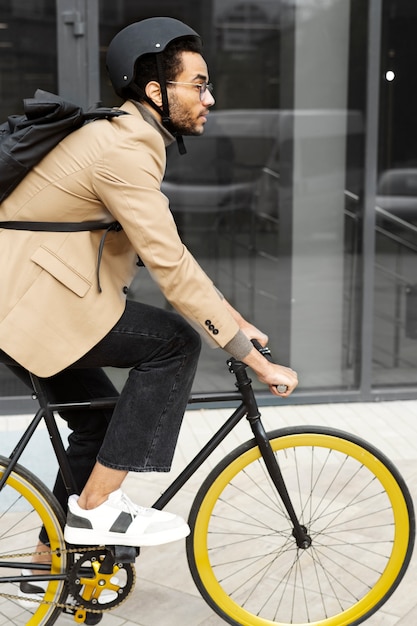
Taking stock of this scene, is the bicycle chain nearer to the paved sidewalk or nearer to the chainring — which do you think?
the chainring

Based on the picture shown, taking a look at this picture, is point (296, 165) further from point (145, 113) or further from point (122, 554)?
point (122, 554)

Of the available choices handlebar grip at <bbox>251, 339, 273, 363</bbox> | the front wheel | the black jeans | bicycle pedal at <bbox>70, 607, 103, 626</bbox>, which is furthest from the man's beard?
bicycle pedal at <bbox>70, 607, 103, 626</bbox>

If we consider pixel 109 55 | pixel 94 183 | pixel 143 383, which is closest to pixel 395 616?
pixel 143 383

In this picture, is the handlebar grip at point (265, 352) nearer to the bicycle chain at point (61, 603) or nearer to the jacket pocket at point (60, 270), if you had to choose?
the jacket pocket at point (60, 270)

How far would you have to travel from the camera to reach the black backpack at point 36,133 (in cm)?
281

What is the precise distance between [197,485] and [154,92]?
2.40 metres

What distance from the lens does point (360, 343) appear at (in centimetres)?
671

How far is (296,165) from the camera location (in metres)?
6.50

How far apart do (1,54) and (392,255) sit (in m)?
2.71

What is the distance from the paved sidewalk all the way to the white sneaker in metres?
0.57

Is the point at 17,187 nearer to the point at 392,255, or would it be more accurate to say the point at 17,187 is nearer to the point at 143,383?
the point at 143,383

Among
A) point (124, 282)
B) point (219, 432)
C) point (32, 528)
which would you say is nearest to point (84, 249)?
point (124, 282)

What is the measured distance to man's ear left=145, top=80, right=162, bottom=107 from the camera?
9.91 feet

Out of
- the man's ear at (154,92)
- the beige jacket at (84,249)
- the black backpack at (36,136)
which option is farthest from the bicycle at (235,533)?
A: the man's ear at (154,92)
